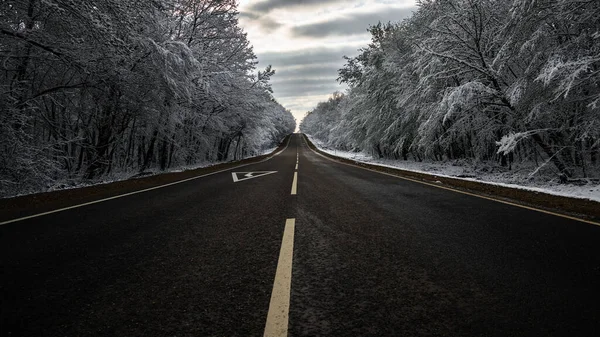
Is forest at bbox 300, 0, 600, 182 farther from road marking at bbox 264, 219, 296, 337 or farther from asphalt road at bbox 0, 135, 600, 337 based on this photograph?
road marking at bbox 264, 219, 296, 337

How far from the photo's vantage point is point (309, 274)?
2734mm

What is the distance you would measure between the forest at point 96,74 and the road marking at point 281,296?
286 inches

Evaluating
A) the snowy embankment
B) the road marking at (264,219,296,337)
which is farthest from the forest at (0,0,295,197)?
the snowy embankment

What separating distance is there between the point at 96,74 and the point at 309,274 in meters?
10.4

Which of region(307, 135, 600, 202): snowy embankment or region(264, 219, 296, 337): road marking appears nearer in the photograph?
region(264, 219, 296, 337): road marking

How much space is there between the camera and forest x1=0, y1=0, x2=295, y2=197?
26.1 ft

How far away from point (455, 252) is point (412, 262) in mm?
675

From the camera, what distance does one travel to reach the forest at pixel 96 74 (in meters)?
7.95

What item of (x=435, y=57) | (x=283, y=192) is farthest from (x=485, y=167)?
(x=283, y=192)

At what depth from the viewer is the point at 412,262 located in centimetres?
304

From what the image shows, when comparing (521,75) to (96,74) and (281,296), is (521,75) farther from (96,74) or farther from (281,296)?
(96,74)

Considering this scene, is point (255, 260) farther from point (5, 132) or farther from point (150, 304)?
point (5, 132)

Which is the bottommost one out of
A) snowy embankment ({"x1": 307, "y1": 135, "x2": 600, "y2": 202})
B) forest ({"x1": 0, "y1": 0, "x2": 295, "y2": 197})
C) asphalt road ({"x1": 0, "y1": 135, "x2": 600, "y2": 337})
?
asphalt road ({"x1": 0, "y1": 135, "x2": 600, "y2": 337})

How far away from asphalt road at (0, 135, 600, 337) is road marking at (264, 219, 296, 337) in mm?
48
